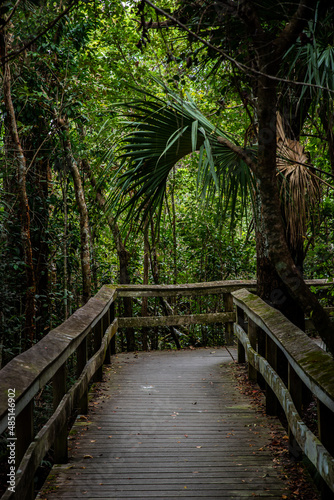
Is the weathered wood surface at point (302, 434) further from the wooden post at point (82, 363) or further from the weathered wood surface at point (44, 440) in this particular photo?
the wooden post at point (82, 363)

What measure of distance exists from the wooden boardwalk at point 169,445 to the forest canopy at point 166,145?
4.08 ft

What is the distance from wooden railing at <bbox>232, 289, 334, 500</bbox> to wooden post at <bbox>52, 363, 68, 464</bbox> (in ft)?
5.28

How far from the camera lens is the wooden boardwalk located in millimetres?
3180

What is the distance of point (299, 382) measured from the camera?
3566mm

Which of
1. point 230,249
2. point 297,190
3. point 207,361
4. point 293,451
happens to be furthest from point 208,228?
point 293,451

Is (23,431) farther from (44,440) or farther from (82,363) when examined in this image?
(82,363)

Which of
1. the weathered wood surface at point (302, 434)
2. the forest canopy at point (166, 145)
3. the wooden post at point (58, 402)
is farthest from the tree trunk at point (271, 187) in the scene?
the wooden post at point (58, 402)

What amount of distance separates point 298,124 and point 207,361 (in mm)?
3801

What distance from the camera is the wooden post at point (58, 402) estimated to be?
341cm

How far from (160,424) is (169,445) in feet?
1.67

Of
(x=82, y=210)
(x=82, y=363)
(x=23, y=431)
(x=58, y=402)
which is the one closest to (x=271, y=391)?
(x=82, y=363)

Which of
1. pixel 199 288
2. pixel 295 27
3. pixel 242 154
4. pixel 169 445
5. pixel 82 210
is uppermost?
pixel 295 27

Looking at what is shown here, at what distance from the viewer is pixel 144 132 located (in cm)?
436

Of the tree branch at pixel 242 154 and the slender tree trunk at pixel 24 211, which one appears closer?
the tree branch at pixel 242 154
